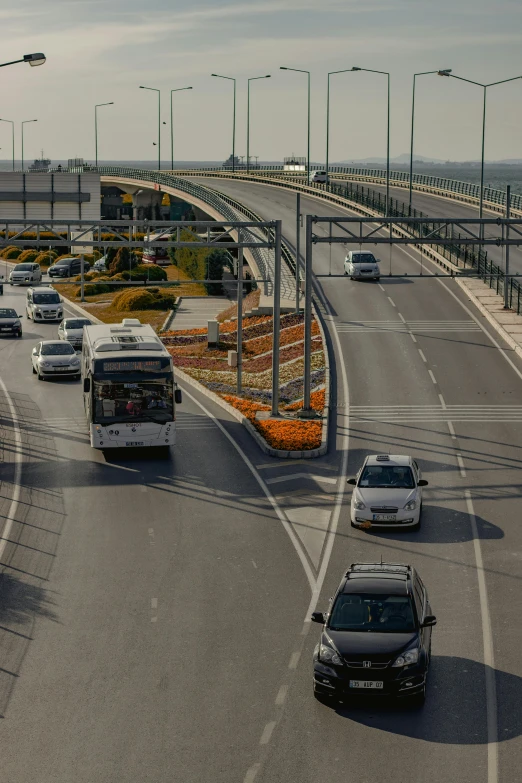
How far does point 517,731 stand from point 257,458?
19.0 metres

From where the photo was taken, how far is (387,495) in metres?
27.4

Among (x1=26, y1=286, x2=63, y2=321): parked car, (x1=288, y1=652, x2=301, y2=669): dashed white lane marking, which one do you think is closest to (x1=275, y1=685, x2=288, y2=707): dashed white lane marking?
(x1=288, y1=652, x2=301, y2=669): dashed white lane marking

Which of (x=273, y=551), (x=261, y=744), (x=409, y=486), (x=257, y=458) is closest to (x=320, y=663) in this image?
(x=261, y=744)

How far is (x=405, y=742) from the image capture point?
618 inches

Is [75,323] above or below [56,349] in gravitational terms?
above

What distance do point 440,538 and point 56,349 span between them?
2726 centimetres

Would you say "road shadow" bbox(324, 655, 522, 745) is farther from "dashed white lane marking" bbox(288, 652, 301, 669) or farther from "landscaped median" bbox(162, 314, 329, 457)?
"landscaped median" bbox(162, 314, 329, 457)

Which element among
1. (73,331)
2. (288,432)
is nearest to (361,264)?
(73,331)

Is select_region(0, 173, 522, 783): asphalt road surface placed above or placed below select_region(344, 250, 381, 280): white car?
below

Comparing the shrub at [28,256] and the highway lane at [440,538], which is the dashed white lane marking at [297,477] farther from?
the shrub at [28,256]

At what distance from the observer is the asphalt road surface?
15547mm

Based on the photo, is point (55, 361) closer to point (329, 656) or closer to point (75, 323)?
point (75, 323)

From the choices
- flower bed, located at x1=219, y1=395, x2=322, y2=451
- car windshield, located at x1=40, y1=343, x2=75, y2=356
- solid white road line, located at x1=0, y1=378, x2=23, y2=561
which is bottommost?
solid white road line, located at x1=0, y1=378, x2=23, y2=561

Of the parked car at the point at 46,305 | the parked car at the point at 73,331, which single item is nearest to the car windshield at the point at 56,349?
the parked car at the point at 73,331
